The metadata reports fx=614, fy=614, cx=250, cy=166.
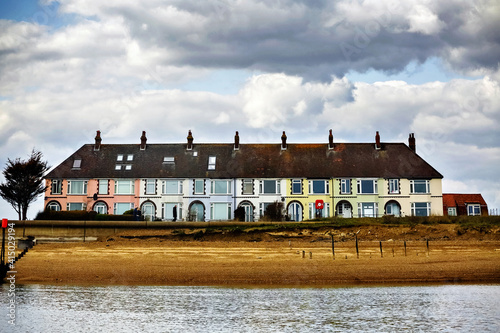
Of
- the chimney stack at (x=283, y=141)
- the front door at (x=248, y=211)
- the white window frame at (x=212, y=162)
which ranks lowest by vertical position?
the front door at (x=248, y=211)

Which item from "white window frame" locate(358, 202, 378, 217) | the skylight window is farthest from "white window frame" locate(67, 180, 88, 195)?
"white window frame" locate(358, 202, 378, 217)

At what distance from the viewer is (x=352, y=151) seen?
59.6 metres

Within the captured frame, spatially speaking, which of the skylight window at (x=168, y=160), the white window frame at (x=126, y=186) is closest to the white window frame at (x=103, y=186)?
the white window frame at (x=126, y=186)

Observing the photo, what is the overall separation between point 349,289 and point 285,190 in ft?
97.9

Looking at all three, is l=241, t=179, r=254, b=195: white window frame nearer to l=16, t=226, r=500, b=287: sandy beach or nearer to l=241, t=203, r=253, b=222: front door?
l=241, t=203, r=253, b=222: front door

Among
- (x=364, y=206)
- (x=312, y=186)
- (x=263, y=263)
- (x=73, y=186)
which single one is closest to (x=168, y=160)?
(x=73, y=186)

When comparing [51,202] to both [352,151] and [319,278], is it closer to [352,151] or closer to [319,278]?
[352,151]

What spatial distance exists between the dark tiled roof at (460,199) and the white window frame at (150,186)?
32431mm

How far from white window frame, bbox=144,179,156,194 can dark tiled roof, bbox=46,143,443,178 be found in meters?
0.50

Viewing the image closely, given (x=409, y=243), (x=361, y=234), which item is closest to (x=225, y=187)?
(x=361, y=234)

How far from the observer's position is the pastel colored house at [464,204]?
67.8 m

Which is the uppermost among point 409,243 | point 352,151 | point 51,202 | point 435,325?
point 352,151

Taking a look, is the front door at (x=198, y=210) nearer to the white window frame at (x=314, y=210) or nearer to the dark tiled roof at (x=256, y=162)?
the dark tiled roof at (x=256, y=162)

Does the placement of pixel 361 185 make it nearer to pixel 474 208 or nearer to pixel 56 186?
pixel 474 208
